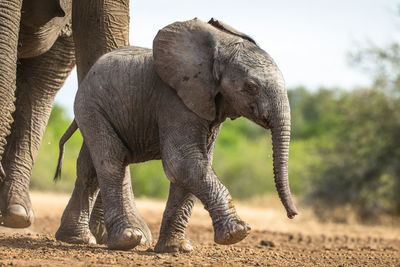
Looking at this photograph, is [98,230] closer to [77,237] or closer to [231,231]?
[77,237]

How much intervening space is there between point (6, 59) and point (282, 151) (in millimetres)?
1911

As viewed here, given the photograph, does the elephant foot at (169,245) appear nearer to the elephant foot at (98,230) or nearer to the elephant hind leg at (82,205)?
the elephant hind leg at (82,205)

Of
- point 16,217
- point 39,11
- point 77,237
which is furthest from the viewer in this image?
point 16,217

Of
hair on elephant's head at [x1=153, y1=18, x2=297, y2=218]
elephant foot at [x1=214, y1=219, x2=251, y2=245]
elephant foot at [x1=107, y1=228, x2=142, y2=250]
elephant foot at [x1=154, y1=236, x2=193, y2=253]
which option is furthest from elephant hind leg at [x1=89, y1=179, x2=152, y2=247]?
elephant foot at [x1=214, y1=219, x2=251, y2=245]

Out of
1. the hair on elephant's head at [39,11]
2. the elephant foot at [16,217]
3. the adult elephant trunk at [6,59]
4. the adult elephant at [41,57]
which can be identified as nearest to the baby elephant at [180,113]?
the adult elephant trunk at [6,59]

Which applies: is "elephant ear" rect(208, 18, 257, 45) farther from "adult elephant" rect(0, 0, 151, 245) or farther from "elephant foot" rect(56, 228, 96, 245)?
"elephant foot" rect(56, 228, 96, 245)

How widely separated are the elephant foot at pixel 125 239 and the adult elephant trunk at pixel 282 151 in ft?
3.49

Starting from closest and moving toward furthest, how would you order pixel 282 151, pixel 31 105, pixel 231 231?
pixel 231 231 < pixel 282 151 < pixel 31 105

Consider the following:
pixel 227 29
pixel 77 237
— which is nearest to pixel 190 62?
pixel 227 29

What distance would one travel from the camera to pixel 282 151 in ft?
16.0

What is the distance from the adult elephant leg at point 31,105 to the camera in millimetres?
7105

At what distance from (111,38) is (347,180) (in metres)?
10.6

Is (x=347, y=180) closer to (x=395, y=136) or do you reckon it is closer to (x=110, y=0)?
(x=395, y=136)

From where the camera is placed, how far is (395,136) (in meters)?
16.0
